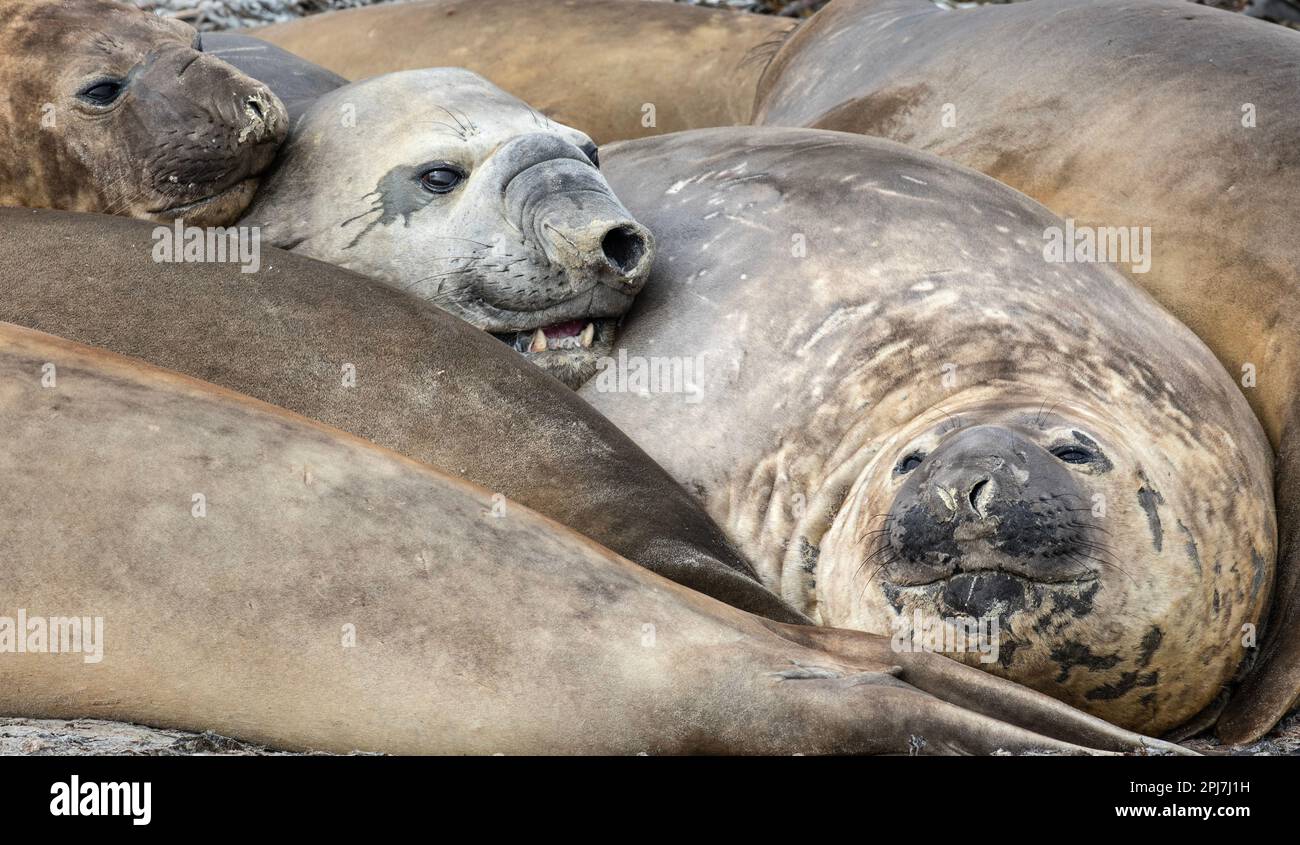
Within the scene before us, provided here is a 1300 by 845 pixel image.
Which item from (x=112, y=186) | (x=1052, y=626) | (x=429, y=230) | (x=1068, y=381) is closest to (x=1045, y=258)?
(x=1068, y=381)

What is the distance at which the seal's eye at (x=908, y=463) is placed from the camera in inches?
110

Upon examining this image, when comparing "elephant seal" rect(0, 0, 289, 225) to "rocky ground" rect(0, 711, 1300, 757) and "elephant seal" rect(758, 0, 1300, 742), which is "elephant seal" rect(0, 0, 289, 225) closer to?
"rocky ground" rect(0, 711, 1300, 757)

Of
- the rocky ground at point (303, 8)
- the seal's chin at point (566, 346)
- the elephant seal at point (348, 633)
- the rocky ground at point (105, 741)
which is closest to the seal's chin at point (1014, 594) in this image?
the elephant seal at point (348, 633)

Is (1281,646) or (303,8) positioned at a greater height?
(303,8)

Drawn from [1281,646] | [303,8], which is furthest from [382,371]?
[303,8]

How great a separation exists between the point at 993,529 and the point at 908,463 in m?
0.34

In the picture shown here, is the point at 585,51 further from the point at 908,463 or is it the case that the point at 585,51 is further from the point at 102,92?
the point at 908,463

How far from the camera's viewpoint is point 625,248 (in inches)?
126

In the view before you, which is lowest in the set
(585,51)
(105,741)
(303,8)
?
(105,741)

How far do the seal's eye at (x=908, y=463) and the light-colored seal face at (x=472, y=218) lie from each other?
0.69m

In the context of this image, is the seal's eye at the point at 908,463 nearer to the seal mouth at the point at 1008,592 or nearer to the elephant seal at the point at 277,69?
the seal mouth at the point at 1008,592

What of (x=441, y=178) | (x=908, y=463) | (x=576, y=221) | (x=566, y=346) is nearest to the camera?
(x=908, y=463)

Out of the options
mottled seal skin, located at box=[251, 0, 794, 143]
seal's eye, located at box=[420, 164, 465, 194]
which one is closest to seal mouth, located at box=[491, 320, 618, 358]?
seal's eye, located at box=[420, 164, 465, 194]

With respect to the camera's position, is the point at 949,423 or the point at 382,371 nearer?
the point at 382,371
